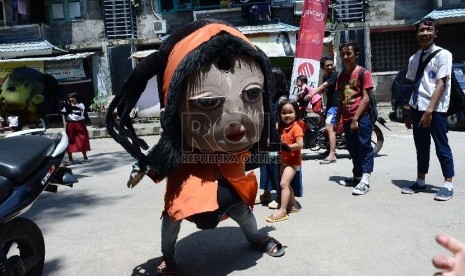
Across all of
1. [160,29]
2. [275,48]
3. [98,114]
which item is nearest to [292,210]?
[98,114]

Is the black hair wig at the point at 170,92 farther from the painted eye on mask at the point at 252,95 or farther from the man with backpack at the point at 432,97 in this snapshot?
the man with backpack at the point at 432,97

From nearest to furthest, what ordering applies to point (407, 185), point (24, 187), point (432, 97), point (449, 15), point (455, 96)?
point (24, 187), point (432, 97), point (455, 96), point (407, 185), point (449, 15)

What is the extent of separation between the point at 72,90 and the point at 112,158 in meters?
9.54

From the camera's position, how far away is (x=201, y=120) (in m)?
2.65

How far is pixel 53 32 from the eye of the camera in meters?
17.1

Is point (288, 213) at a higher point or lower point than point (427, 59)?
lower

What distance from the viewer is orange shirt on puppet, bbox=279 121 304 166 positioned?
12.8 feet

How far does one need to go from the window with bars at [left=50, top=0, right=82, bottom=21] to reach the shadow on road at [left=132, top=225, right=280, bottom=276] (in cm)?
1525

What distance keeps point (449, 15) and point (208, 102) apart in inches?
553

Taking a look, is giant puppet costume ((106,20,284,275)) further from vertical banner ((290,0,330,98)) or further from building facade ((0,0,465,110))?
building facade ((0,0,465,110))

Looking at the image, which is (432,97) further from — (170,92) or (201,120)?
(170,92)

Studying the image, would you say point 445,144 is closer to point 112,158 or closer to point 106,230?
point 106,230

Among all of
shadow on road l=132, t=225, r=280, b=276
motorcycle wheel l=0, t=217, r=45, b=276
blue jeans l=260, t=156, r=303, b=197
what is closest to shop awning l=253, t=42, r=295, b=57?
blue jeans l=260, t=156, r=303, b=197

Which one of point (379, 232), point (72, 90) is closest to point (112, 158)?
point (379, 232)
